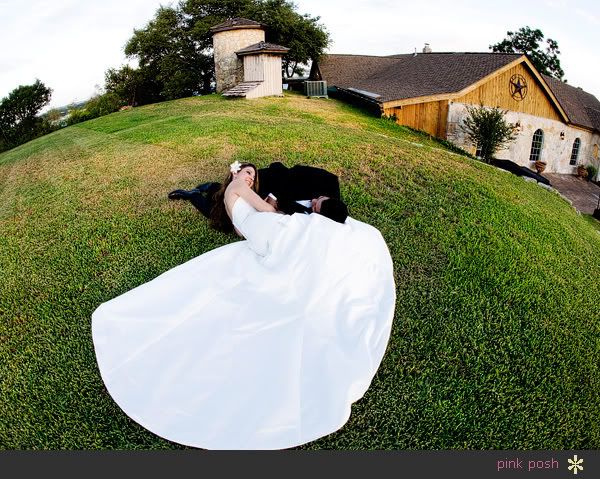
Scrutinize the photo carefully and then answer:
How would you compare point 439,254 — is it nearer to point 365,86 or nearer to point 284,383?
point 284,383

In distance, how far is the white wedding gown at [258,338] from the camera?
123 inches

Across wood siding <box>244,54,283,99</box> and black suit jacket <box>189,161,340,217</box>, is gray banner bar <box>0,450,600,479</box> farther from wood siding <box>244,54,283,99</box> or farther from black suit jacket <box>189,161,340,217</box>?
wood siding <box>244,54,283,99</box>

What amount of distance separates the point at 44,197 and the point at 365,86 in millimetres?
22045

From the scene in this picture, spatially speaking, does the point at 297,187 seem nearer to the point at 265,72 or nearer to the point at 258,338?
the point at 258,338

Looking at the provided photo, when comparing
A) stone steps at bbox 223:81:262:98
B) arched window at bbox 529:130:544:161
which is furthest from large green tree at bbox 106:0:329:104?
arched window at bbox 529:130:544:161

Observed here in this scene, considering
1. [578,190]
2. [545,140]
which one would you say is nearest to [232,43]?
[545,140]

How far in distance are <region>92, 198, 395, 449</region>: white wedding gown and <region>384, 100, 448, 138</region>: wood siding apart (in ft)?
60.0

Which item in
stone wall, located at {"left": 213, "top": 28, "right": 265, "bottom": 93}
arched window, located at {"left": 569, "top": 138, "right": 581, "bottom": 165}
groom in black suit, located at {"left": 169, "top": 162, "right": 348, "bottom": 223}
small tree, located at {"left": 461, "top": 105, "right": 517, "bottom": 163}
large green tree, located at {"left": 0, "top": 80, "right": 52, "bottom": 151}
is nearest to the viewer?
groom in black suit, located at {"left": 169, "top": 162, "right": 348, "bottom": 223}

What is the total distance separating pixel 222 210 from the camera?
538cm

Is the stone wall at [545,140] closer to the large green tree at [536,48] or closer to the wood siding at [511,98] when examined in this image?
the wood siding at [511,98]

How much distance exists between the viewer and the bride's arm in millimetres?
4445

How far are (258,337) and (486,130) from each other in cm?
1945

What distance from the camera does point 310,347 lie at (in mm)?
3342

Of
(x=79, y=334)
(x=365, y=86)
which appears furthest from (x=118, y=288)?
(x=365, y=86)
